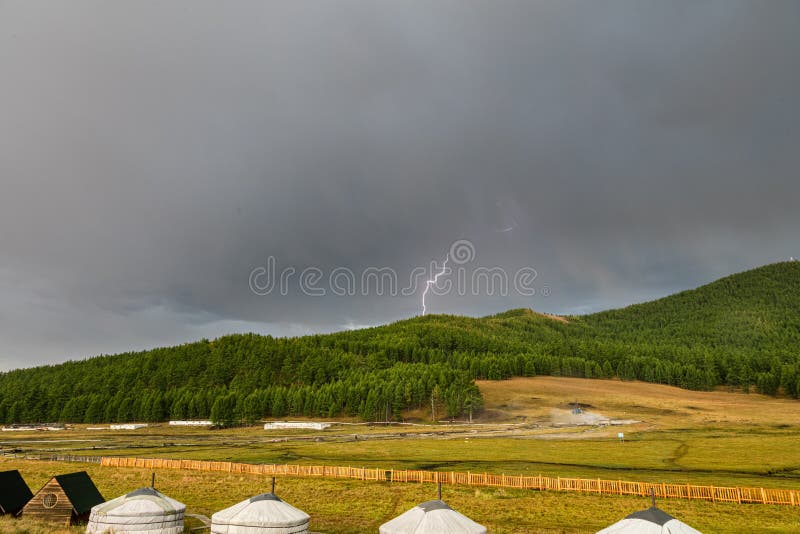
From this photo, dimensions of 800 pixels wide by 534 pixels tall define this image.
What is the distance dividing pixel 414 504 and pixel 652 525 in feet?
88.2

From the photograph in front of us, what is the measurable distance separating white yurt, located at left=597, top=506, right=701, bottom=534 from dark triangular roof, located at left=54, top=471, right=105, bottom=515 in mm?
34414

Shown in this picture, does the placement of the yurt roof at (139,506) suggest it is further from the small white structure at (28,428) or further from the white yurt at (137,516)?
the small white structure at (28,428)

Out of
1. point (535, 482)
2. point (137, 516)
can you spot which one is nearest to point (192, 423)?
point (535, 482)

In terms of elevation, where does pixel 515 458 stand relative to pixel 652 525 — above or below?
below

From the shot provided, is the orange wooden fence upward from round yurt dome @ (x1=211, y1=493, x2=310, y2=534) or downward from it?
downward

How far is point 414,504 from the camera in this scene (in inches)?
1688

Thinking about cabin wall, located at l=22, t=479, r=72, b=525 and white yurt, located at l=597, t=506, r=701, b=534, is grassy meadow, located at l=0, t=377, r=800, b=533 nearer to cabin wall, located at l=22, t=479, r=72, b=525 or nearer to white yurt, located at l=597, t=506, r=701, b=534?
cabin wall, located at l=22, t=479, r=72, b=525

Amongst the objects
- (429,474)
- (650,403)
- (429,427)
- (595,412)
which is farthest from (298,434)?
(650,403)

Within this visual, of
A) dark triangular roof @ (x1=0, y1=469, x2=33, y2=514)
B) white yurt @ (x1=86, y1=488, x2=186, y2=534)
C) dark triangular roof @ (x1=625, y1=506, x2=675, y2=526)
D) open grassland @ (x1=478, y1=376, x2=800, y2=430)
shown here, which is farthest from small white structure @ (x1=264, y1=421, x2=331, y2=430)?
dark triangular roof @ (x1=625, y1=506, x2=675, y2=526)

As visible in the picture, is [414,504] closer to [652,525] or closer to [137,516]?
[137,516]

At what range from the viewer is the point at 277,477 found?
183ft

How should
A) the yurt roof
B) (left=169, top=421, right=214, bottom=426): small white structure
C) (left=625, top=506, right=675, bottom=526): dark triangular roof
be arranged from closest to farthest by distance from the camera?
(left=625, top=506, right=675, bottom=526): dark triangular roof
the yurt roof
(left=169, top=421, right=214, bottom=426): small white structure

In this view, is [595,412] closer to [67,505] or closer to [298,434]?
[298,434]

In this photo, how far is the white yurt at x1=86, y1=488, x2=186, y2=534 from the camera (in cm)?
3002
